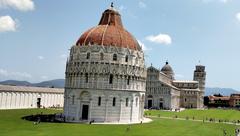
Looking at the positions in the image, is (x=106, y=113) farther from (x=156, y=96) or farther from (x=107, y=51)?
(x=156, y=96)

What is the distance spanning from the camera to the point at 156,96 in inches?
5271

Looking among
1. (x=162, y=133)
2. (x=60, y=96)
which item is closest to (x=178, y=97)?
(x=60, y=96)

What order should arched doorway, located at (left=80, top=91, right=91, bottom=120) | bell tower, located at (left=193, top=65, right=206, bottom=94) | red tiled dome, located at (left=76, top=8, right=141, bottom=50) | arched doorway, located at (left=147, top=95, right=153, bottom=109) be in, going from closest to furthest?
arched doorway, located at (left=80, top=91, right=91, bottom=120) < red tiled dome, located at (left=76, top=8, right=141, bottom=50) < arched doorway, located at (left=147, top=95, right=153, bottom=109) < bell tower, located at (left=193, top=65, right=206, bottom=94)

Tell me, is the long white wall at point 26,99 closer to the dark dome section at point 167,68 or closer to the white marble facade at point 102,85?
the white marble facade at point 102,85

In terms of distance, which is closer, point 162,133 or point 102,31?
point 162,133

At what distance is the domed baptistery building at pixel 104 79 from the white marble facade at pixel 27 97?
2316cm

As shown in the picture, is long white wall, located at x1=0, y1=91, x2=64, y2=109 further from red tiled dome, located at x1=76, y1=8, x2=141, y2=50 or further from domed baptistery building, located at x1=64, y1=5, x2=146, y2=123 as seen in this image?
red tiled dome, located at x1=76, y1=8, x2=141, y2=50

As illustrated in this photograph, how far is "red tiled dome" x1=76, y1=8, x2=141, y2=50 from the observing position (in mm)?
67688

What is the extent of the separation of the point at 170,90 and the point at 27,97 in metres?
59.6

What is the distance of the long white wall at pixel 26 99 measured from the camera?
8468 cm

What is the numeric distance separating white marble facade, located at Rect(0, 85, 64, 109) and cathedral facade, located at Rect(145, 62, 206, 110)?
1487 inches

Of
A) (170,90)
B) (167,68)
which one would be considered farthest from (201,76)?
(170,90)

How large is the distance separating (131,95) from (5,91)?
3548 centimetres

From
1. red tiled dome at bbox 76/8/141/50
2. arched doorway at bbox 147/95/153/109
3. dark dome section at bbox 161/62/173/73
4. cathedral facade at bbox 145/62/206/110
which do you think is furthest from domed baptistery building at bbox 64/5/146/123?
dark dome section at bbox 161/62/173/73
